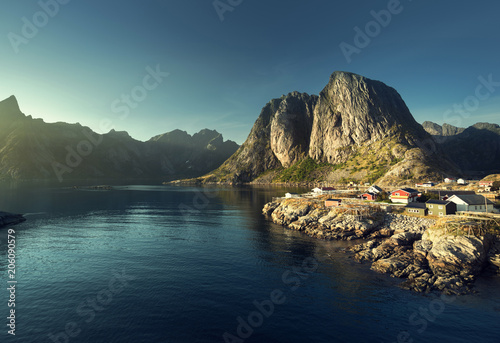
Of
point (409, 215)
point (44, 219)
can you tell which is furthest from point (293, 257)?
point (44, 219)

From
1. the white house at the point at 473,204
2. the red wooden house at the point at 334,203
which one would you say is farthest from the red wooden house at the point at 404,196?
the red wooden house at the point at 334,203

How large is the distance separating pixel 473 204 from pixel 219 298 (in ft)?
214

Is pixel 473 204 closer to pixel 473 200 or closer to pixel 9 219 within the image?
pixel 473 200

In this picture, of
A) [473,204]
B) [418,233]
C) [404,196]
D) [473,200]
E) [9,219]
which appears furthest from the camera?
[9,219]

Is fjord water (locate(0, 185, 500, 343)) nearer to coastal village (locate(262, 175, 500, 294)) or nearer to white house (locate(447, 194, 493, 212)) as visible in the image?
coastal village (locate(262, 175, 500, 294))

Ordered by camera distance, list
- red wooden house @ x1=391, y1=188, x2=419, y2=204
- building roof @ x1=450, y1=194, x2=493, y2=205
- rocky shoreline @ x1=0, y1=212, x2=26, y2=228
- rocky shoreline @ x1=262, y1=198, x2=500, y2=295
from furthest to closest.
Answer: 1. red wooden house @ x1=391, y1=188, x2=419, y2=204
2. rocky shoreline @ x1=0, y1=212, x2=26, y2=228
3. building roof @ x1=450, y1=194, x2=493, y2=205
4. rocky shoreline @ x1=262, y1=198, x2=500, y2=295

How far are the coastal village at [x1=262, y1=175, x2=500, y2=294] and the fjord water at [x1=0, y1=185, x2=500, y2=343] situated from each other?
10.5 ft

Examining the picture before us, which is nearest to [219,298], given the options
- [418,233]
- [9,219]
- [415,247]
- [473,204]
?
[415,247]

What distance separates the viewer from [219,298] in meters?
29.9

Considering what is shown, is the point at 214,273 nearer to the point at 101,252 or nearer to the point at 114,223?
the point at 101,252

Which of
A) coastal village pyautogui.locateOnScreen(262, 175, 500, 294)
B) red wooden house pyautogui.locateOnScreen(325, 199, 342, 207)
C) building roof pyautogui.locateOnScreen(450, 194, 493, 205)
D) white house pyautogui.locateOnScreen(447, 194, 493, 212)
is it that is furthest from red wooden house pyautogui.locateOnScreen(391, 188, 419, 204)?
red wooden house pyautogui.locateOnScreen(325, 199, 342, 207)

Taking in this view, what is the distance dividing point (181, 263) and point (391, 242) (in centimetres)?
4276

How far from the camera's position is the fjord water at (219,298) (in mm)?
23688

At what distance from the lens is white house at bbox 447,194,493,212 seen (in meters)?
55.4
